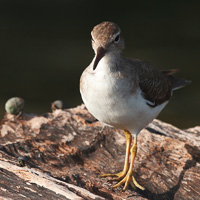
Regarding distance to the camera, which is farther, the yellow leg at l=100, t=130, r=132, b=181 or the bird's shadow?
the yellow leg at l=100, t=130, r=132, b=181

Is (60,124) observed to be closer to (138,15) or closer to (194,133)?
(194,133)

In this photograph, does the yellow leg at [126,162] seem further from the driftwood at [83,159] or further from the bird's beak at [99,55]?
the bird's beak at [99,55]

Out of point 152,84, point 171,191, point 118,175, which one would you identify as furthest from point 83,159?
point 152,84

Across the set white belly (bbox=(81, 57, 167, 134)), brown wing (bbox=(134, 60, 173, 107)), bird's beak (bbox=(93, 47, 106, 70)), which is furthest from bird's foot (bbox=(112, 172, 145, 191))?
bird's beak (bbox=(93, 47, 106, 70))

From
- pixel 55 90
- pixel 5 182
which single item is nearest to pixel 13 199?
pixel 5 182

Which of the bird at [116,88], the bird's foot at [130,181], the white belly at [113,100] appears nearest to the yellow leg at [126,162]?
the bird at [116,88]

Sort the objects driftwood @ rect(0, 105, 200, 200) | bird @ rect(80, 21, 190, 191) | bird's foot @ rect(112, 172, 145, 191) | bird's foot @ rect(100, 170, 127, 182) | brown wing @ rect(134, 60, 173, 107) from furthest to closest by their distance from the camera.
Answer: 1. brown wing @ rect(134, 60, 173, 107)
2. bird's foot @ rect(100, 170, 127, 182)
3. bird's foot @ rect(112, 172, 145, 191)
4. bird @ rect(80, 21, 190, 191)
5. driftwood @ rect(0, 105, 200, 200)

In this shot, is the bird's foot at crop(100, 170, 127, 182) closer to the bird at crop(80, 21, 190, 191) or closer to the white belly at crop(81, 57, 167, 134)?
the bird at crop(80, 21, 190, 191)
